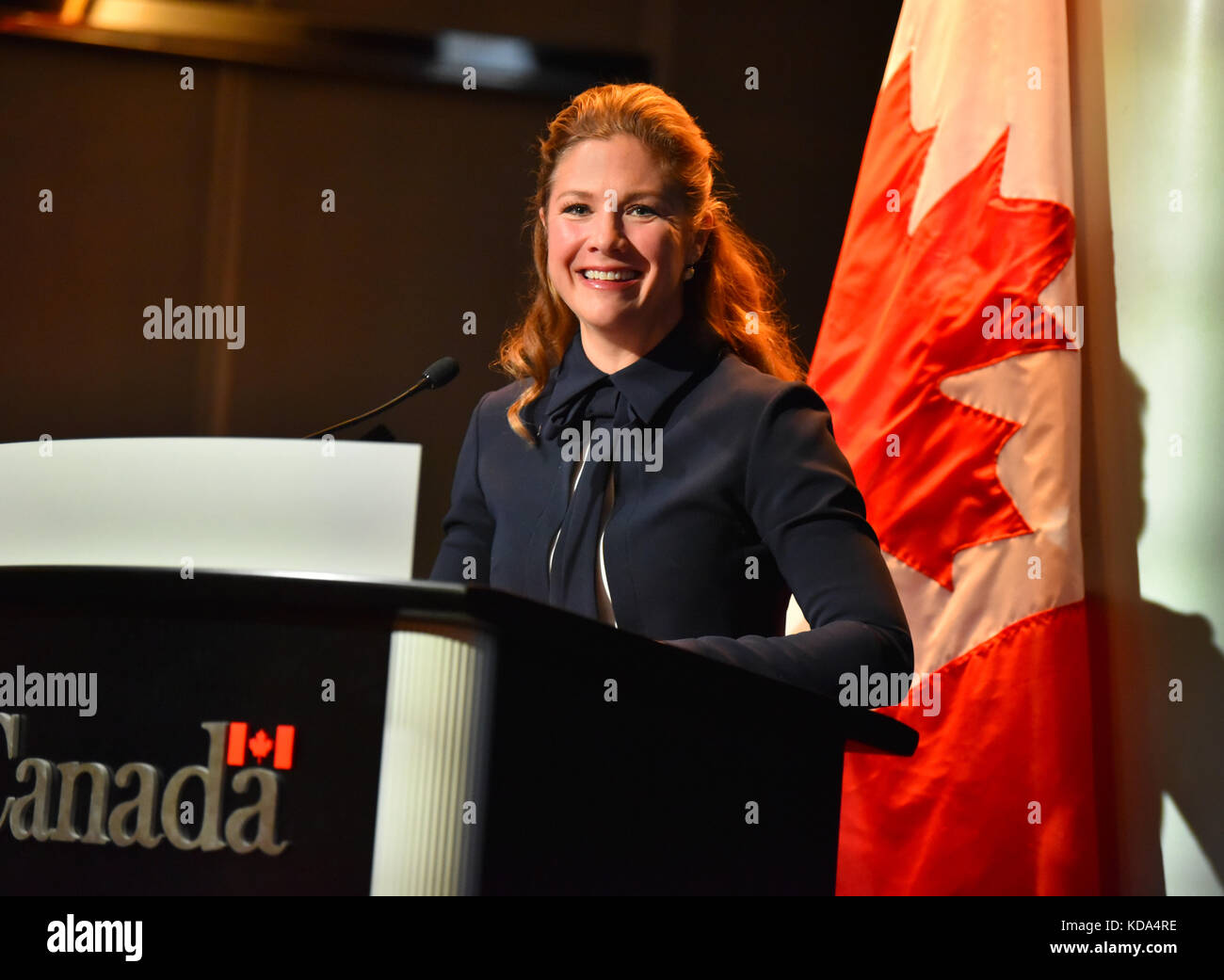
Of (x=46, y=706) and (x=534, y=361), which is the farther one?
(x=534, y=361)

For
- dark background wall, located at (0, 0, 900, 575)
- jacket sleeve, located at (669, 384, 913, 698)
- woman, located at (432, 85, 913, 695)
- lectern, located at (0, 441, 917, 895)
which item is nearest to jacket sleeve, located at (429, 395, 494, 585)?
woman, located at (432, 85, 913, 695)

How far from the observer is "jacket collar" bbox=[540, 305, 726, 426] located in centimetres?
145

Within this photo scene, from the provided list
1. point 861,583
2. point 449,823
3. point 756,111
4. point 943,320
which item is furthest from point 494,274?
point 449,823

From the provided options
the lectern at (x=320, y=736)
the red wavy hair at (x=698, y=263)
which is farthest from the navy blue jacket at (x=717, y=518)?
the lectern at (x=320, y=736)

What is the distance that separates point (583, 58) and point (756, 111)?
1.44ft

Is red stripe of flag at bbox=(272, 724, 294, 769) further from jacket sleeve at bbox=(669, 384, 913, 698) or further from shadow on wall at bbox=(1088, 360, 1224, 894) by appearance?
shadow on wall at bbox=(1088, 360, 1224, 894)

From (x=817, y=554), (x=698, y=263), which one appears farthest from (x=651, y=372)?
(x=817, y=554)

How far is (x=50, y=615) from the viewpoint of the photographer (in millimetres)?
777

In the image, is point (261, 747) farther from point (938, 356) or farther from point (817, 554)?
point (938, 356)

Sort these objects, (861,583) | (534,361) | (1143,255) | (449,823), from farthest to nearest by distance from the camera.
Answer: (1143,255) < (534,361) < (861,583) < (449,823)

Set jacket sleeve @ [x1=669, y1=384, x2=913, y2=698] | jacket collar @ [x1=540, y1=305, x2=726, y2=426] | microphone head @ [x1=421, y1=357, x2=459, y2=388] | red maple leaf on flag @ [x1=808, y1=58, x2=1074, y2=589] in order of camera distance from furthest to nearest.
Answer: red maple leaf on flag @ [x1=808, y1=58, x2=1074, y2=589] → microphone head @ [x1=421, y1=357, x2=459, y2=388] → jacket collar @ [x1=540, y1=305, x2=726, y2=426] → jacket sleeve @ [x1=669, y1=384, x2=913, y2=698]

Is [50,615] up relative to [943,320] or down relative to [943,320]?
down

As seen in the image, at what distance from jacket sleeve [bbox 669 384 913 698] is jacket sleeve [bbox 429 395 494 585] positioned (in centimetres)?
38
